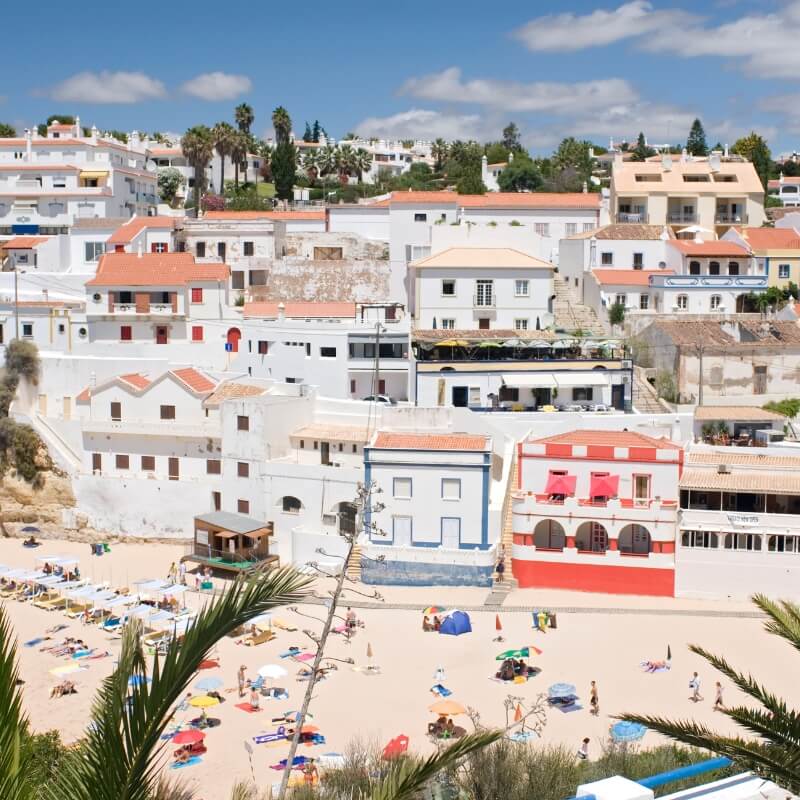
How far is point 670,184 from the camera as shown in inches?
2633

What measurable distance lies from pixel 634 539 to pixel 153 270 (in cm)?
2713

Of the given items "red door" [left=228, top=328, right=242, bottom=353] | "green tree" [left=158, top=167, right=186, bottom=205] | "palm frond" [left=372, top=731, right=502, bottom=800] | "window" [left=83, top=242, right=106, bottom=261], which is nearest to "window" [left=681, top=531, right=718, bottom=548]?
"red door" [left=228, top=328, right=242, bottom=353]

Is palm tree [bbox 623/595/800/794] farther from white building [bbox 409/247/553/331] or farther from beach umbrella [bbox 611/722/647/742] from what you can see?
white building [bbox 409/247/553/331]

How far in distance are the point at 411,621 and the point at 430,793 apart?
61.8ft

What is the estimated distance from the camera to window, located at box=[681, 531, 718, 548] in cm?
3638

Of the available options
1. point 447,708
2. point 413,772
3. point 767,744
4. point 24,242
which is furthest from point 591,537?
point 24,242

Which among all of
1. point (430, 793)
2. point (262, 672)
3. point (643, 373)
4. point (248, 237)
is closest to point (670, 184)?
point (643, 373)

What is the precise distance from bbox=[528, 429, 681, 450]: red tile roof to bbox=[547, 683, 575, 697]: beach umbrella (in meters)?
11.2

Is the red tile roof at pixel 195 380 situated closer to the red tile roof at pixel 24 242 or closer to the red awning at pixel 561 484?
the red awning at pixel 561 484

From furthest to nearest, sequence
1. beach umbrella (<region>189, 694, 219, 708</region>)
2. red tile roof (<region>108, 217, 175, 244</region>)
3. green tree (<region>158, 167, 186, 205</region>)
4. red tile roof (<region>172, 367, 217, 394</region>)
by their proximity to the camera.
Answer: green tree (<region>158, 167, 186, 205</region>) < red tile roof (<region>108, 217, 175, 244</region>) < red tile roof (<region>172, 367, 217, 394</region>) < beach umbrella (<region>189, 694, 219, 708</region>)

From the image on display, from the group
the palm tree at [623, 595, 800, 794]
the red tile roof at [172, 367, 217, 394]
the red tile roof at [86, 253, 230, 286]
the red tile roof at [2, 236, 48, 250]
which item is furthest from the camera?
the red tile roof at [2, 236, 48, 250]

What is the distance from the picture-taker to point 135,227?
2425 inches

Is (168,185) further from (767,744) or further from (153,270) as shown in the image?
(767,744)

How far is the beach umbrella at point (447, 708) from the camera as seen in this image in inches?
1067
